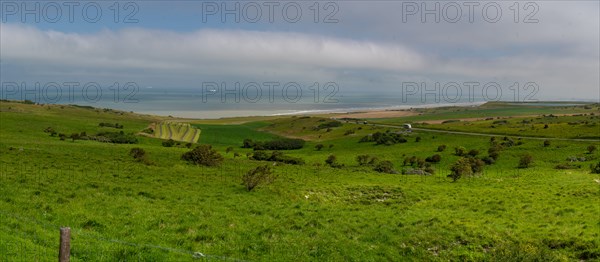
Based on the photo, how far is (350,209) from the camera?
27344mm

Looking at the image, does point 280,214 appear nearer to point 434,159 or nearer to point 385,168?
point 385,168

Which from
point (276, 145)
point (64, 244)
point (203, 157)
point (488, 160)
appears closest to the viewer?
point (64, 244)

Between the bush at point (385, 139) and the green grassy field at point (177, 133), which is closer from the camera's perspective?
the bush at point (385, 139)

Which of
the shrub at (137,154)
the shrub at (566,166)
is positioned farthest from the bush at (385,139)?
the shrub at (137,154)

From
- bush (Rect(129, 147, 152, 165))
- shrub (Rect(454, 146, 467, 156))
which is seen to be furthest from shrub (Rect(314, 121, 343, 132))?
bush (Rect(129, 147, 152, 165))

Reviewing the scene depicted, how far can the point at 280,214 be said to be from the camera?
2370cm

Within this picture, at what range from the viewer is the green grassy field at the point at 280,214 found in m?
16.3

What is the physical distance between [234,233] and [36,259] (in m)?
8.12

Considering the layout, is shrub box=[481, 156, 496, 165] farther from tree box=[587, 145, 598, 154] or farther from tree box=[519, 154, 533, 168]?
tree box=[587, 145, 598, 154]

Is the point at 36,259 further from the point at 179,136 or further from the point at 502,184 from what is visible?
the point at 179,136

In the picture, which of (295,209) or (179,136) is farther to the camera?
(179,136)

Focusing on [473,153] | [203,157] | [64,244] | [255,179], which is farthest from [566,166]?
[64,244]

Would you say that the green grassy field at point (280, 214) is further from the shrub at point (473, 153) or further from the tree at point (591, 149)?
the tree at point (591, 149)

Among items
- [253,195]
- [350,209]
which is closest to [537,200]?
[350,209]
